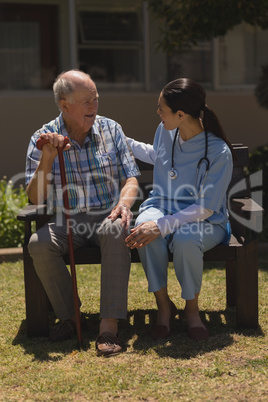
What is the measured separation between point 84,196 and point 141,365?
1.13 metres

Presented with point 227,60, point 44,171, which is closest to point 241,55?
point 227,60

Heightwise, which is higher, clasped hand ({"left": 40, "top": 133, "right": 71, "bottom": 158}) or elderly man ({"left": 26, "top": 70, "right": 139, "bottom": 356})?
clasped hand ({"left": 40, "top": 133, "right": 71, "bottom": 158})

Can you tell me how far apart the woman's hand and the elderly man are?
0.21ft

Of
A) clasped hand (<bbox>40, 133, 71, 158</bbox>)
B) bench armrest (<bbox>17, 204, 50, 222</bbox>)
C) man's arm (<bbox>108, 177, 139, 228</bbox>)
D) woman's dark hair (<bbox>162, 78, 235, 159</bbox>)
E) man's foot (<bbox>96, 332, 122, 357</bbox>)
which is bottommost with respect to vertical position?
man's foot (<bbox>96, 332, 122, 357</bbox>)

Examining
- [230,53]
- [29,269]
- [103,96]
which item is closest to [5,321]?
[29,269]

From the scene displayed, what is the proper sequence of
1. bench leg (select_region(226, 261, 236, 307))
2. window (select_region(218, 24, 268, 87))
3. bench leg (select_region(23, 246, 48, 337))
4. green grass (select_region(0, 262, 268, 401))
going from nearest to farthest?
green grass (select_region(0, 262, 268, 401))
bench leg (select_region(23, 246, 48, 337))
bench leg (select_region(226, 261, 236, 307))
window (select_region(218, 24, 268, 87))

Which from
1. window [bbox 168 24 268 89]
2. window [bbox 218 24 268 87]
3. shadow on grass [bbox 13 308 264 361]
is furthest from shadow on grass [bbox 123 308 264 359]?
window [bbox 218 24 268 87]

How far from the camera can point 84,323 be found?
12.7ft

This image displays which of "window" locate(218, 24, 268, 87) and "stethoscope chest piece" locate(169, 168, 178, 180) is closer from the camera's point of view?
"stethoscope chest piece" locate(169, 168, 178, 180)

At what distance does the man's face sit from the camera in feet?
12.2

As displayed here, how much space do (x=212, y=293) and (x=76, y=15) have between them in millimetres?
6063

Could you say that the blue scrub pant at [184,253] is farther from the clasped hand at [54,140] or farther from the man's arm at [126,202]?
the clasped hand at [54,140]

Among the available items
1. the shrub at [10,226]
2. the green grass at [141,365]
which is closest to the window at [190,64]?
the shrub at [10,226]

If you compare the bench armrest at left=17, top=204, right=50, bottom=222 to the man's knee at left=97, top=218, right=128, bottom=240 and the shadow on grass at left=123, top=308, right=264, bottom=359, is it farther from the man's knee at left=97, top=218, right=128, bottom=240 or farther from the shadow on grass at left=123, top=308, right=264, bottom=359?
the shadow on grass at left=123, top=308, right=264, bottom=359
